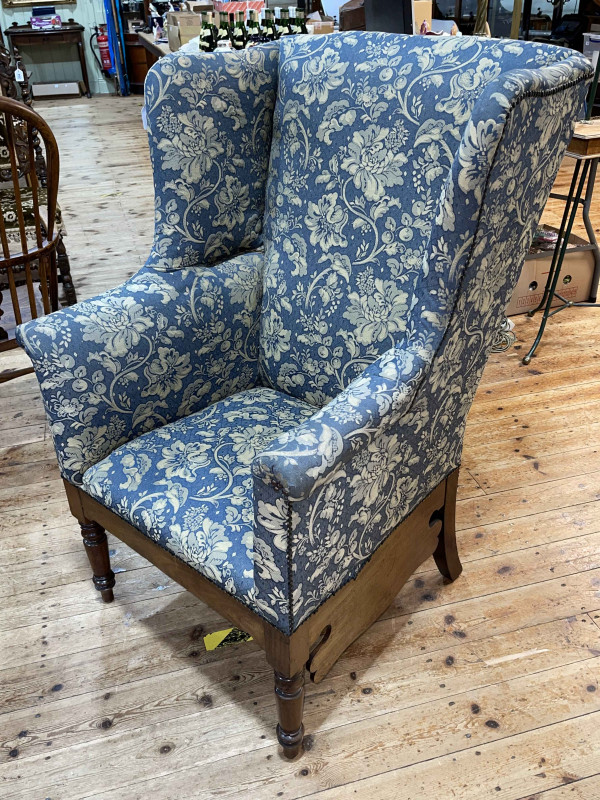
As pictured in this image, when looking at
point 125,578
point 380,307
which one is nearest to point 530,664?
point 380,307

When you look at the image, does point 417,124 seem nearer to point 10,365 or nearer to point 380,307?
point 380,307

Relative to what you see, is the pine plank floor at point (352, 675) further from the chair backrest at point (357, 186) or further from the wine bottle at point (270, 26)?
the wine bottle at point (270, 26)

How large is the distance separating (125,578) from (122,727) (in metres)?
0.38

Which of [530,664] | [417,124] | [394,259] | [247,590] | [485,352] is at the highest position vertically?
[417,124]

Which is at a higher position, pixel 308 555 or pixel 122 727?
pixel 308 555

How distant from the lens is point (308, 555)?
1.01 m

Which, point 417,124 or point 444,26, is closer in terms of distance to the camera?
point 417,124

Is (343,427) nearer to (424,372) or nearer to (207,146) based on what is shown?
(424,372)

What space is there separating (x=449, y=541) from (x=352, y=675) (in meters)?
0.35

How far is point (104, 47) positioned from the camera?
23.5 feet

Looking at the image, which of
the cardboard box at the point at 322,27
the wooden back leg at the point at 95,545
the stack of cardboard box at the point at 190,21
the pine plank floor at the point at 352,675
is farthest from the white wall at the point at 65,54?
the wooden back leg at the point at 95,545

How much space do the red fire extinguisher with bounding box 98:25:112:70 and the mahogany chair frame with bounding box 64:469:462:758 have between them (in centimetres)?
699

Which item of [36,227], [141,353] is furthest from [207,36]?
[141,353]

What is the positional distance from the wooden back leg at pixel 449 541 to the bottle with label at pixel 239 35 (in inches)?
65.3
